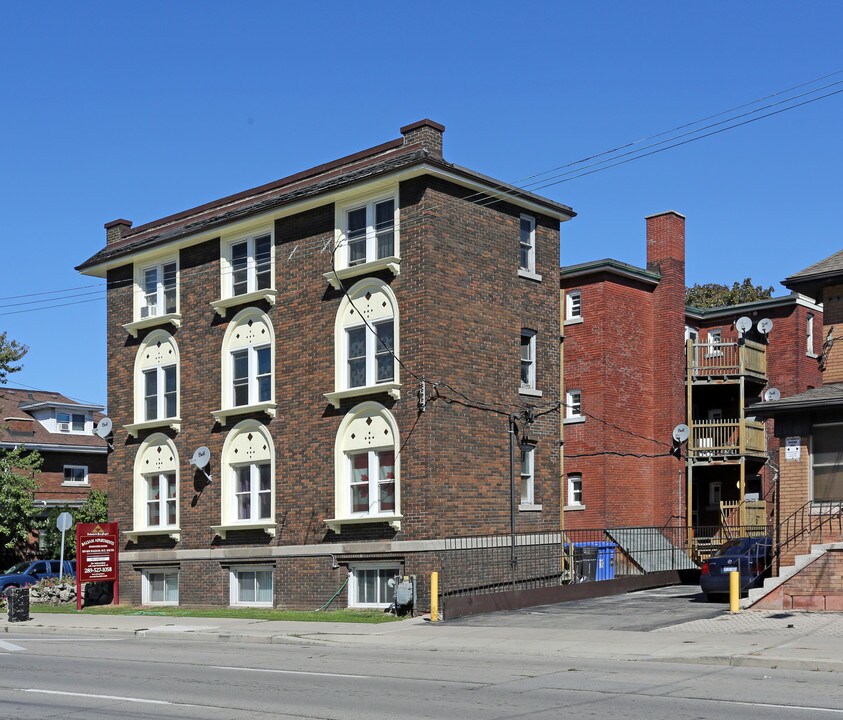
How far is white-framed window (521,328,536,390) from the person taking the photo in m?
31.0

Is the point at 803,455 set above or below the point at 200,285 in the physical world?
below

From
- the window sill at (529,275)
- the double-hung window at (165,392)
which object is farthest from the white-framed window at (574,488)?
the double-hung window at (165,392)

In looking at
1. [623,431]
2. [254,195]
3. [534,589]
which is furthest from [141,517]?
[623,431]

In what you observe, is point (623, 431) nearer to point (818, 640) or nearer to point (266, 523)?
point (266, 523)

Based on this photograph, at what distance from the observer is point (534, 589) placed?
27.9m

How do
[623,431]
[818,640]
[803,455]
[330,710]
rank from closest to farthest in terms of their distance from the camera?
[330,710], [818,640], [803,455], [623,431]

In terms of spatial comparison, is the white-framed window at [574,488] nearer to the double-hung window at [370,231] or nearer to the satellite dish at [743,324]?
the satellite dish at [743,324]

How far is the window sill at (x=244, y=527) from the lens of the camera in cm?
3108

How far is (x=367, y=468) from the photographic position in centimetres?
2927

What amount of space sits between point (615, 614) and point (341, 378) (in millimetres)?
9587

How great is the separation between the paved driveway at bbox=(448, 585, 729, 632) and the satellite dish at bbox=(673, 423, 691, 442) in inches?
449

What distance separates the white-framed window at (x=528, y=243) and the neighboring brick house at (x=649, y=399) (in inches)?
264

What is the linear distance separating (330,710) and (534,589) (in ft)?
51.6

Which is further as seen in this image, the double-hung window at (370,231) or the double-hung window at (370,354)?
the double-hung window at (370,231)
